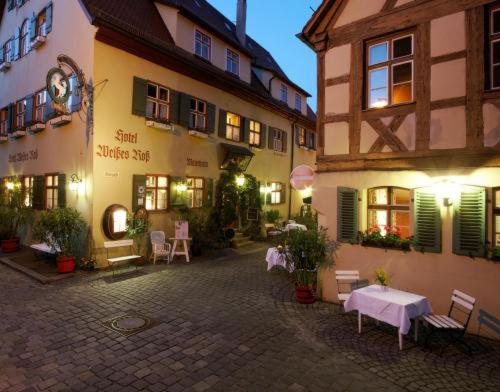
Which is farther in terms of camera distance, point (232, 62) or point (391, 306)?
point (232, 62)

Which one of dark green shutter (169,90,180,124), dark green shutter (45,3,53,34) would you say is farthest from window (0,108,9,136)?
dark green shutter (169,90,180,124)

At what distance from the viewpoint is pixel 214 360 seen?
470cm

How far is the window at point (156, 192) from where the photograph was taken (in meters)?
11.3

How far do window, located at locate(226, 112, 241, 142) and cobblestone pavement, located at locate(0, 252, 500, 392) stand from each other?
28.5 feet

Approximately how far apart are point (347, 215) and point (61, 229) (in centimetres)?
737

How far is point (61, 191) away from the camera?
35.0 feet

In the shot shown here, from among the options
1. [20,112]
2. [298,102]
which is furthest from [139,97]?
[298,102]

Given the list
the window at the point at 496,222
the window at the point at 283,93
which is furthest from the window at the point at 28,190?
the window at the point at 496,222

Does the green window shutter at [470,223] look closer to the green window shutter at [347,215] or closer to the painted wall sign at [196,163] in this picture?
the green window shutter at [347,215]

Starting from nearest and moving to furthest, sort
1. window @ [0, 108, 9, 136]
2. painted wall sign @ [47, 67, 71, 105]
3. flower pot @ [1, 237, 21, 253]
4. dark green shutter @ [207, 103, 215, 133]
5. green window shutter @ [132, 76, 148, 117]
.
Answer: painted wall sign @ [47, 67, 71, 105] → green window shutter @ [132, 76, 148, 117] → flower pot @ [1, 237, 21, 253] → dark green shutter @ [207, 103, 215, 133] → window @ [0, 108, 9, 136]

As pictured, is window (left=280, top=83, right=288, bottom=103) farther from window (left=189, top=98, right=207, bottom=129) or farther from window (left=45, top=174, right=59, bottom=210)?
window (left=45, top=174, right=59, bottom=210)

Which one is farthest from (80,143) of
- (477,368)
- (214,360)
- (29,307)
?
(477,368)

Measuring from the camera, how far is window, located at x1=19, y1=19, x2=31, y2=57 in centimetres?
1323

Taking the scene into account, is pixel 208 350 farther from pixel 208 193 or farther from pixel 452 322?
pixel 208 193
